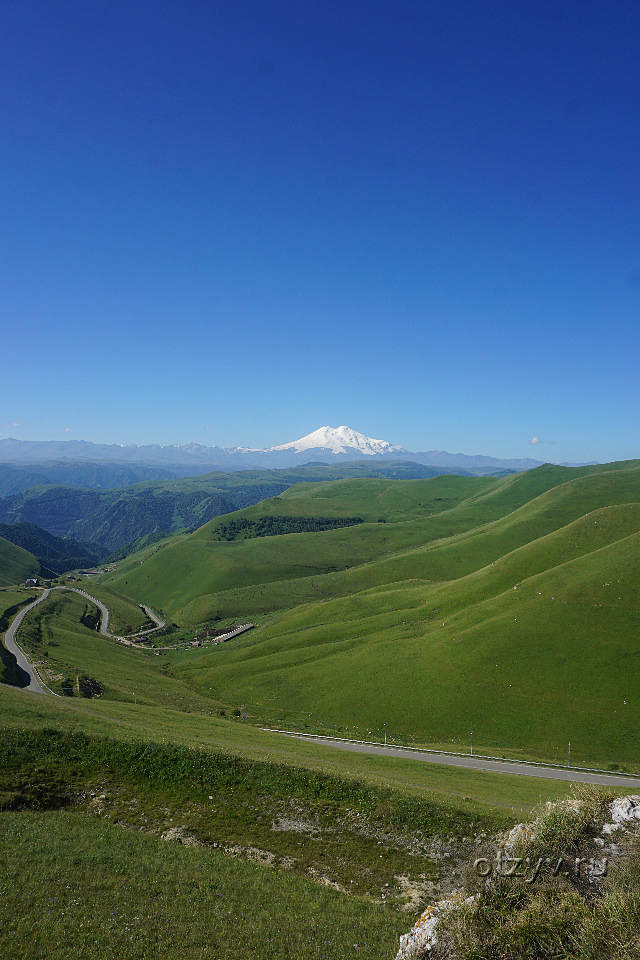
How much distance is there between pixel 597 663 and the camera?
8844 centimetres

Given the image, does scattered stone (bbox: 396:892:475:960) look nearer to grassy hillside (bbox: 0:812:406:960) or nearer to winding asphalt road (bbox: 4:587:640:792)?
grassy hillside (bbox: 0:812:406:960)

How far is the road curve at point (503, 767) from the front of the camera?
197ft

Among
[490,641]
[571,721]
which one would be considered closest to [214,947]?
[571,721]

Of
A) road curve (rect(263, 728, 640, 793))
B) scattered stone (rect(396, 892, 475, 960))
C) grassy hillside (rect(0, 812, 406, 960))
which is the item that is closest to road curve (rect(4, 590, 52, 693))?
road curve (rect(263, 728, 640, 793))

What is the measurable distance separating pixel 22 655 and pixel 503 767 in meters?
102

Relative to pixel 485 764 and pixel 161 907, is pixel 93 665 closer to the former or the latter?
pixel 485 764

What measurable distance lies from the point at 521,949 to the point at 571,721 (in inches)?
3241

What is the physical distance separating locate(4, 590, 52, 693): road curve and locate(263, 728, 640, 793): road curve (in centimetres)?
5436

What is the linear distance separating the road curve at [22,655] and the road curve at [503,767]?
54363mm

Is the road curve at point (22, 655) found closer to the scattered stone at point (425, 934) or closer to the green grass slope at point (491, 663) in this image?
the green grass slope at point (491, 663)

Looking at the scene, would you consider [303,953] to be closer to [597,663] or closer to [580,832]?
[580,832]

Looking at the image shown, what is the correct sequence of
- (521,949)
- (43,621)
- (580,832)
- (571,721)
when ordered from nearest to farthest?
(521,949) → (580,832) → (571,721) → (43,621)

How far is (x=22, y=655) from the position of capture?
348 ft

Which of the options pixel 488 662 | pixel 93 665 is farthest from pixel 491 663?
pixel 93 665
